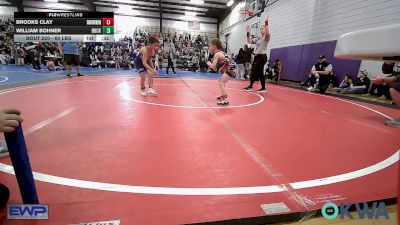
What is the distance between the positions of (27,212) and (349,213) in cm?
172

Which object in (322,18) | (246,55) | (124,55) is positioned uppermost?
(322,18)

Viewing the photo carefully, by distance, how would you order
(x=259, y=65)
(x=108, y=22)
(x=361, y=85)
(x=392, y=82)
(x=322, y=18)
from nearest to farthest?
(x=392, y=82) → (x=259, y=65) → (x=361, y=85) → (x=108, y=22) → (x=322, y=18)

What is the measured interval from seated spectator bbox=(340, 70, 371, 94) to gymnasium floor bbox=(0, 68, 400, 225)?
14.1ft

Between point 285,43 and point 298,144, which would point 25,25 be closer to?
point 298,144

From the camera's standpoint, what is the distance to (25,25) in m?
8.67

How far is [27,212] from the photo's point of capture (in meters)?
1.22

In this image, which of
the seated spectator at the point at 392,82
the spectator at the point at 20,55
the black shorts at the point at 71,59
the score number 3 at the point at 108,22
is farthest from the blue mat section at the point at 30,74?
the seated spectator at the point at 392,82

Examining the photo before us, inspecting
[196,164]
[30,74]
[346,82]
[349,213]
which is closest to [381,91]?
[346,82]

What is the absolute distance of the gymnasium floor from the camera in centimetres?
142

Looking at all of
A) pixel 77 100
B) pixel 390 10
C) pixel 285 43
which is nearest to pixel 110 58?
pixel 285 43

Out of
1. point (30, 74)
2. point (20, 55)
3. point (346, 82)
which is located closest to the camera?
point (346, 82)

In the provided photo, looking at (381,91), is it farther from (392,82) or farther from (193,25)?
(193,25)

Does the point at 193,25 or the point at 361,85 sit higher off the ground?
the point at 193,25
